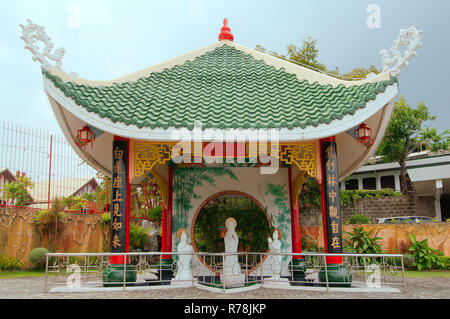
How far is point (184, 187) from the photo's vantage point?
32.0 feet

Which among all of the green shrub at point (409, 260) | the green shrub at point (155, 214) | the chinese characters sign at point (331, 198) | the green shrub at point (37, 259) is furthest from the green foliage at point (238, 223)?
the green shrub at point (155, 214)

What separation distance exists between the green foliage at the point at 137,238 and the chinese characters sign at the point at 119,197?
10107 mm

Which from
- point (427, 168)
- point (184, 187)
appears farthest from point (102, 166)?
point (427, 168)

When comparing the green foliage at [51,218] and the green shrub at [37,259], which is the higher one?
the green foliage at [51,218]

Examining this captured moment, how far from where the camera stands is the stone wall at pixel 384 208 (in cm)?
2320

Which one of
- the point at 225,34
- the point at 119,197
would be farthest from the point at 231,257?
the point at 225,34

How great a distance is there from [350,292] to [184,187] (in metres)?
4.97

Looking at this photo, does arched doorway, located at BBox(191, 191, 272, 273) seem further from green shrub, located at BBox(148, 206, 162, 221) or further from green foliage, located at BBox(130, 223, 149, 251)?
green shrub, located at BBox(148, 206, 162, 221)

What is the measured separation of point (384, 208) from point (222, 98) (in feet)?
64.7

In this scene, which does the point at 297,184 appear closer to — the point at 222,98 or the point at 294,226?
the point at 294,226

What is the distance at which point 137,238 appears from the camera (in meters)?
16.9

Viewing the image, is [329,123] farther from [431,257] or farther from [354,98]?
[431,257]

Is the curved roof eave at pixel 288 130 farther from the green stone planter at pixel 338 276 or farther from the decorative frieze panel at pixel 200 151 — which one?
the green stone planter at pixel 338 276

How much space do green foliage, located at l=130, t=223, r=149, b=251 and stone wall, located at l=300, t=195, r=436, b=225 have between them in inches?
444
